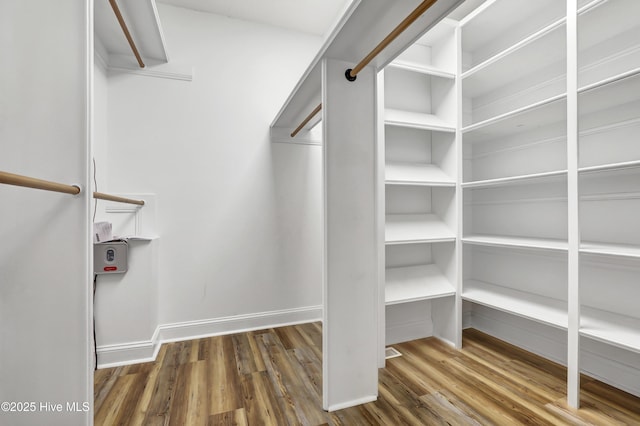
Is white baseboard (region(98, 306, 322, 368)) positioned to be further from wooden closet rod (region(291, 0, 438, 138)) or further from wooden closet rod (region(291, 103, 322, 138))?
wooden closet rod (region(291, 0, 438, 138))

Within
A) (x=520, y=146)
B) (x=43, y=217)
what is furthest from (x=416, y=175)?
(x=43, y=217)

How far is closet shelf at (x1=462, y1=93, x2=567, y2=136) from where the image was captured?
5.29ft

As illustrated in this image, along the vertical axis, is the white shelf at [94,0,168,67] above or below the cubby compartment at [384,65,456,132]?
above

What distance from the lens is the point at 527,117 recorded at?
1.83 metres

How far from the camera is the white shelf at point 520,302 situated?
1.68m

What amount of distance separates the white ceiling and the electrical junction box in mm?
1891

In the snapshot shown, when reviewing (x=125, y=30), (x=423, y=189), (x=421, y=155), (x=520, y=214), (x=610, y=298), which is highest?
(x=125, y=30)

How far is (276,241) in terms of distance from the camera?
256 cm

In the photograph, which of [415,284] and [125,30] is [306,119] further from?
[415,284]

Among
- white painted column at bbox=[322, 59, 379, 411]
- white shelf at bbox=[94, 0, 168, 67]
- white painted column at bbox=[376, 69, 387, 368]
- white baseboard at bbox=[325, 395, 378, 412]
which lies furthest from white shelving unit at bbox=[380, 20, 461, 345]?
white shelf at bbox=[94, 0, 168, 67]

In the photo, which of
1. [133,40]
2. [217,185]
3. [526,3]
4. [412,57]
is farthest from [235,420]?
[526,3]

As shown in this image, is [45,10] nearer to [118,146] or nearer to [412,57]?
[118,146]

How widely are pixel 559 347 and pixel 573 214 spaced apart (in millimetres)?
1044

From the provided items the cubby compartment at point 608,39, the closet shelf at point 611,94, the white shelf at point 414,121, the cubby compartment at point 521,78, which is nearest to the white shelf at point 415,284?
the white shelf at point 414,121
